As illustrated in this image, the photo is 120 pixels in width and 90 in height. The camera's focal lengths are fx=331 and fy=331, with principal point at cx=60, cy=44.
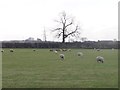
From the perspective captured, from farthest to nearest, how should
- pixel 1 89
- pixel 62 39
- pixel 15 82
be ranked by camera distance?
pixel 62 39 < pixel 15 82 < pixel 1 89

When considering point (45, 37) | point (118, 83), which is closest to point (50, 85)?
point (118, 83)

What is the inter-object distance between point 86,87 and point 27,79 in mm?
3820

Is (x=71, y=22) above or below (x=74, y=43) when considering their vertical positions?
above

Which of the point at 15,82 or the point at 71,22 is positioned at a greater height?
the point at 71,22

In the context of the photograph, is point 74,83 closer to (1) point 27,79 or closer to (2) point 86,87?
(2) point 86,87

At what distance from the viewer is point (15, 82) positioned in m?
14.9

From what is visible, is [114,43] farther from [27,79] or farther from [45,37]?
[27,79]

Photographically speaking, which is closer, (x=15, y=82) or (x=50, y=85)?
(x=50, y=85)

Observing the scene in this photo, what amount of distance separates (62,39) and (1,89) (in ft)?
292

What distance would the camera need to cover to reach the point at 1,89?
12.9 m

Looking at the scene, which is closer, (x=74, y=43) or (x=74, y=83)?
(x=74, y=83)

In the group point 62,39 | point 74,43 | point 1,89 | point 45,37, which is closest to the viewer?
point 1,89

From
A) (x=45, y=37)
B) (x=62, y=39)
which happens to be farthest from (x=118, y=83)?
(x=45, y=37)

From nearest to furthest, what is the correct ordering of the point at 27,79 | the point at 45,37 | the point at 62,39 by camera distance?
1. the point at 27,79
2. the point at 62,39
3. the point at 45,37
